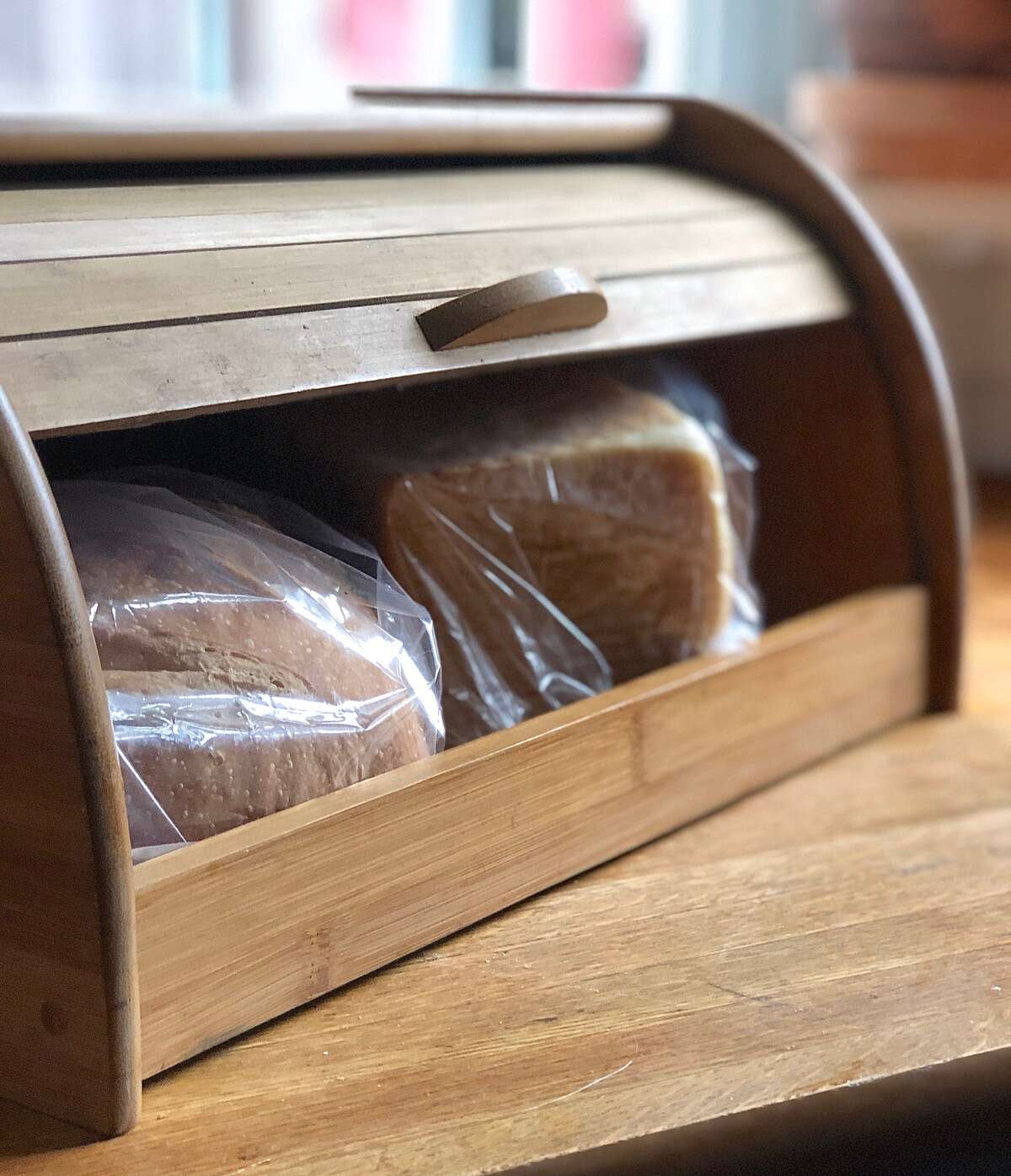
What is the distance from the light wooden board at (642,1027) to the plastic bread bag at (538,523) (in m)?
0.12

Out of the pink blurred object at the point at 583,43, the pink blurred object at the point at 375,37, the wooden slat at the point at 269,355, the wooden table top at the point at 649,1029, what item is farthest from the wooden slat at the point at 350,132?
the pink blurred object at the point at 583,43

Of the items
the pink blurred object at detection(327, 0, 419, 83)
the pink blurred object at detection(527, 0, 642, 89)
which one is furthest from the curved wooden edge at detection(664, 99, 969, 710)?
the pink blurred object at detection(527, 0, 642, 89)

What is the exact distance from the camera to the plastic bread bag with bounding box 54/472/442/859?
→ 639 mm

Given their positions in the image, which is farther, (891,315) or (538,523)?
(891,315)

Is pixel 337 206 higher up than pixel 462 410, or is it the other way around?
pixel 337 206

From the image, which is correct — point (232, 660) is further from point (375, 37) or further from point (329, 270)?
point (375, 37)

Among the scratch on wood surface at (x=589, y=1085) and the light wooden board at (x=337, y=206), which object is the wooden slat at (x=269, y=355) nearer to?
the light wooden board at (x=337, y=206)

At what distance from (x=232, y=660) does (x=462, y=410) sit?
0.89 ft

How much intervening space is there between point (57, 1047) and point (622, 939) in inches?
11.0

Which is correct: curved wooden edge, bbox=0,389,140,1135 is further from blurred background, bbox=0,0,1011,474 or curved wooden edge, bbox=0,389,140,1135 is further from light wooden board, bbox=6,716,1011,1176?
blurred background, bbox=0,0,1011,474

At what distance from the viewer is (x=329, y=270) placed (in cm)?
72

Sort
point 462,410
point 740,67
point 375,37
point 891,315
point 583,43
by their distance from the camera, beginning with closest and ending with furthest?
point 462,410
point 891,315
point 375,37
point 583,43
point 740,67

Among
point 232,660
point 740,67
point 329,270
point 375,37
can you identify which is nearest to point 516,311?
point 329,270

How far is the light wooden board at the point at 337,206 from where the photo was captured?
661 millimetres
